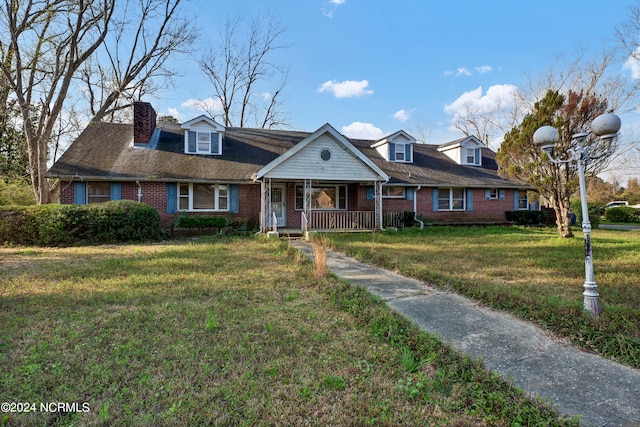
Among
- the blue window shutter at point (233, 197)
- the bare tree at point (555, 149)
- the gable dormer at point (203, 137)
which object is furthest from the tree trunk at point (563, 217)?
the gable dormer at point (203, 137)

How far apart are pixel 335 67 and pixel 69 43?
13881 millimetres

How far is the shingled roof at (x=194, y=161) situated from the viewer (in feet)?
44.4

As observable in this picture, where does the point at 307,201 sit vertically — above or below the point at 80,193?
below

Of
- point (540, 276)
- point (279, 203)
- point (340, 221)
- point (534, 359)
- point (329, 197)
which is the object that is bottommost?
point (534, 359)

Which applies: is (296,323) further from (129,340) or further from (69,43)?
(69,43)

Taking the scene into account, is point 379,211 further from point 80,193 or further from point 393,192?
point 80,193

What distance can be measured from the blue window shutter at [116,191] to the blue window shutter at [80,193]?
0.98 m

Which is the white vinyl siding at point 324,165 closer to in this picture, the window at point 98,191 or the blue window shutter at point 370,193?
the blue window shutter at point 370,193

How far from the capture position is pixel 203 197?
47.7 feet

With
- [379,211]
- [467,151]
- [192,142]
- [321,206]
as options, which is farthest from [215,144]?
[467,151]

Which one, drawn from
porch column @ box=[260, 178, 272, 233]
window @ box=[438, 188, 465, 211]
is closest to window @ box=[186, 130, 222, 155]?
porch column @ box=[260, 178, 272, 233]

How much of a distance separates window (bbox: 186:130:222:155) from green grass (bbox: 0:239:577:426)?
1089 centimetres

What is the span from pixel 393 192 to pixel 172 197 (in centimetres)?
1062

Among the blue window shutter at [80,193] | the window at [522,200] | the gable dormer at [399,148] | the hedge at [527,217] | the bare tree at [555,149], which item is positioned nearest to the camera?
the bare tree at [555,149]
